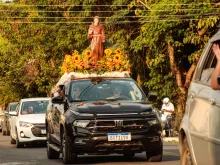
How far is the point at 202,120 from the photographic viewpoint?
8500 mm

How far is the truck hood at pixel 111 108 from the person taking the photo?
16453mm

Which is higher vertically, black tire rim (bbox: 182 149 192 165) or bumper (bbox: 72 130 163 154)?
black tire rim (bbox: 182 149 192 165)

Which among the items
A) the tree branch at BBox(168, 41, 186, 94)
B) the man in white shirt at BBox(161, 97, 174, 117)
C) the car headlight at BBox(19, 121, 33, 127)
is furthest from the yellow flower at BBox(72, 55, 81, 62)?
the tree branch at BBox(168, 41, 186, 94)

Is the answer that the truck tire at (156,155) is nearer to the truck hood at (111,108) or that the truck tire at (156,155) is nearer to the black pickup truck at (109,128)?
the black pickup truck at (109,128)

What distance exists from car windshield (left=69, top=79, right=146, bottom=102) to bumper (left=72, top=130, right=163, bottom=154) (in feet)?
4.83

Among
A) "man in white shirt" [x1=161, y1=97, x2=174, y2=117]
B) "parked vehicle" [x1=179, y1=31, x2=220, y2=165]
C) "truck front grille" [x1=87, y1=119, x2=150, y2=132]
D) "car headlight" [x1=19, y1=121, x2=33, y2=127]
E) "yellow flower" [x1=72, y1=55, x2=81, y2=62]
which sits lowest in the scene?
"man in white shirt" [x1=161, y1=97, x2=174, y2=117]

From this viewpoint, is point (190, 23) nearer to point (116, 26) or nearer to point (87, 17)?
point (116, 26)

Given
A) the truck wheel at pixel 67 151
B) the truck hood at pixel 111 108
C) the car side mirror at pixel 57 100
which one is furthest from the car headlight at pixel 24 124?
the truck hood at pixel 111 108

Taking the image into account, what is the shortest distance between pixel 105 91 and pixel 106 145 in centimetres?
186

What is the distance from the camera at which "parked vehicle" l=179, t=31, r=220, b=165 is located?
789cm

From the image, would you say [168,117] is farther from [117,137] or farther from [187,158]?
[187,158]

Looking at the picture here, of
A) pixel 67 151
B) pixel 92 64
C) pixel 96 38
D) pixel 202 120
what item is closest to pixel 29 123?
pixel 92 64

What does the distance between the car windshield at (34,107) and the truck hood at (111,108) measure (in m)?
10.5

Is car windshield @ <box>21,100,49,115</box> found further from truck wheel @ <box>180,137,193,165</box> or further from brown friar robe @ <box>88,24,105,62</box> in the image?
truck wheel @ <box>180,137,193,165</box>
